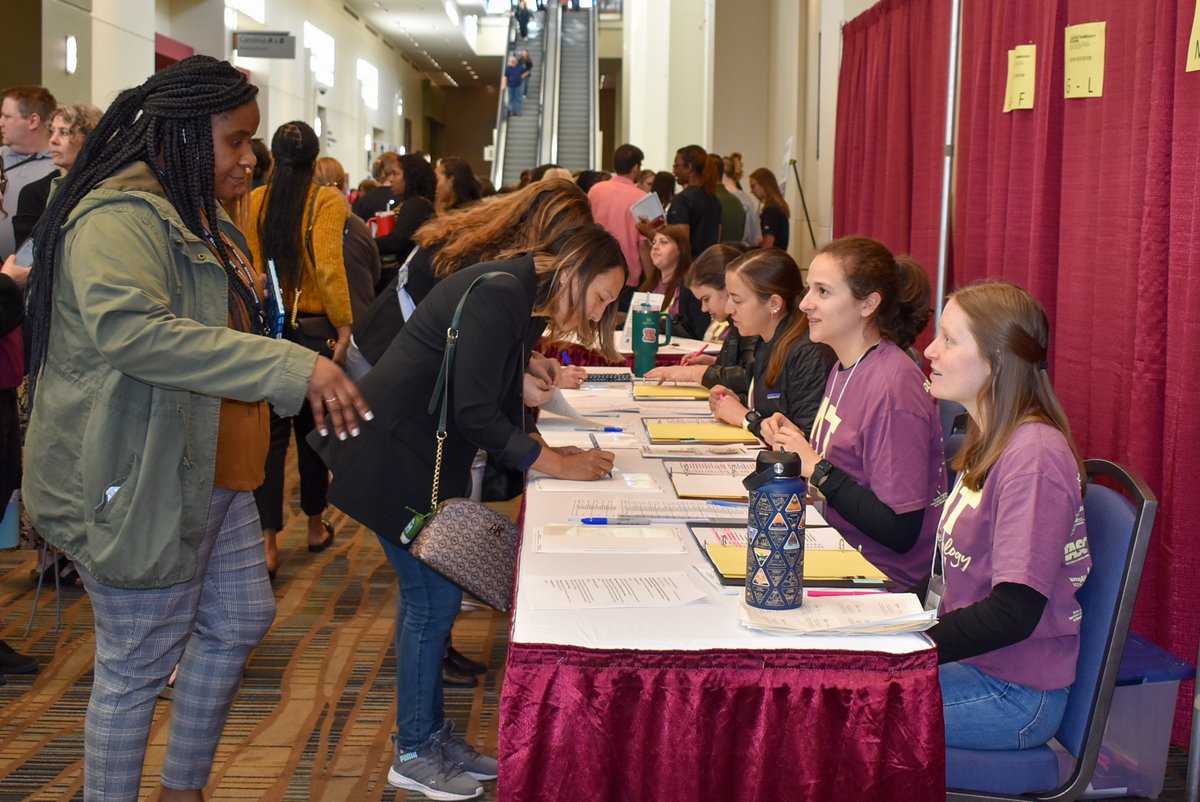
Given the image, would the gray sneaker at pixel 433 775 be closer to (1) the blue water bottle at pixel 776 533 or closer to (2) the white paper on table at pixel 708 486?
(2) the white paper on table at pixel 708 486

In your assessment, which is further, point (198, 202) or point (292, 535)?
point (292, 535)

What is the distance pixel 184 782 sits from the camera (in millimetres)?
2115

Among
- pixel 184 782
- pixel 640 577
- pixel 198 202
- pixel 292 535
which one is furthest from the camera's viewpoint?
pixel 292 535

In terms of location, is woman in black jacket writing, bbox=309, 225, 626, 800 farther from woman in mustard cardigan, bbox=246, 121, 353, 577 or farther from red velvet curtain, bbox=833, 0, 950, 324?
red velvet curtain, bbox=833, 0, 950, 324

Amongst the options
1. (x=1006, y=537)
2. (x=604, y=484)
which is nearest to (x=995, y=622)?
(x=1006, y=537)

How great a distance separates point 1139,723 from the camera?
206 cm

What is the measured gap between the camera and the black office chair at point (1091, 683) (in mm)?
1759

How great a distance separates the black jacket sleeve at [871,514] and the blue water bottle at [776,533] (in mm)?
722

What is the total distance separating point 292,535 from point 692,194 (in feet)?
11.2

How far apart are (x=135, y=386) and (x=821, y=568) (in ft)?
3.59

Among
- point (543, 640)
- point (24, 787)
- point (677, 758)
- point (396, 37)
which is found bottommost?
point (24, 787)

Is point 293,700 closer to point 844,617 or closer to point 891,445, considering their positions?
point 891,445

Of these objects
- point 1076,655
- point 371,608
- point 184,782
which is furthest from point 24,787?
point 1076,655

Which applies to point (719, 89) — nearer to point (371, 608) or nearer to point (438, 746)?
point (371, 608)
